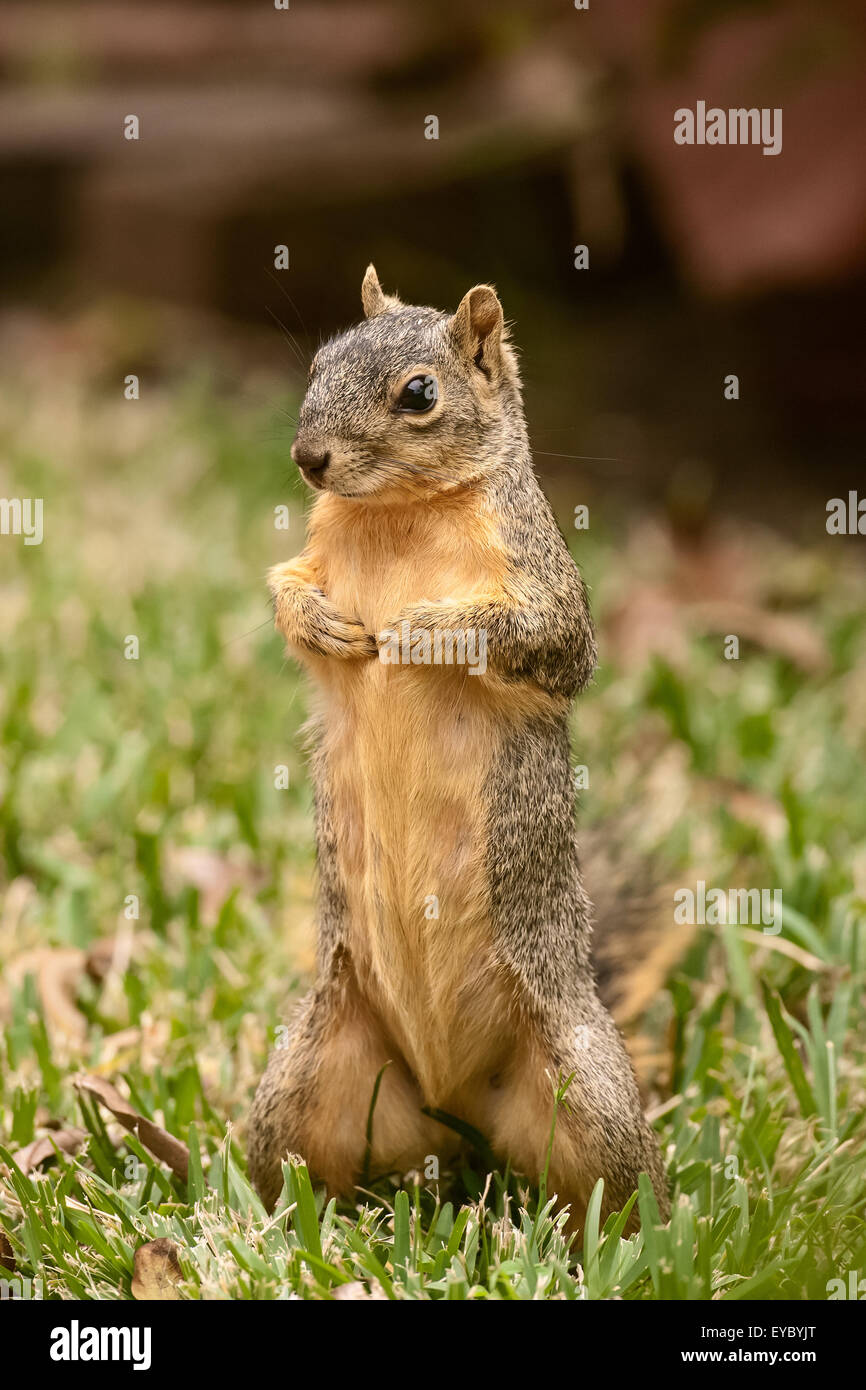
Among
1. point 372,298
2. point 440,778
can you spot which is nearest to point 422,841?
point 440,778

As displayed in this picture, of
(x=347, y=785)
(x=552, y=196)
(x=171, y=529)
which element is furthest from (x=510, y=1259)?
(x=552, y=196)

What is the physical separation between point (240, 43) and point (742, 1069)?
7.36m

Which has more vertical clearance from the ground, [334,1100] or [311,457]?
[311,457]

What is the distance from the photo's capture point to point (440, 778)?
2.32 metres

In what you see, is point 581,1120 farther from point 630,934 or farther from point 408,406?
point 408,406

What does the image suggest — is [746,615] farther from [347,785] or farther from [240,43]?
[240,43]

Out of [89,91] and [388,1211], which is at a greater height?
[89,91]

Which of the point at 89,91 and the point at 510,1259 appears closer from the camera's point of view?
the point at 510,1259

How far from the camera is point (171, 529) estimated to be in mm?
5855

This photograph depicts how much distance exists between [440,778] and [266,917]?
1.35 metres

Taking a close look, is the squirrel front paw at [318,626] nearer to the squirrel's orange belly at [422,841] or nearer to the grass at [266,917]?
the squirrel's orange belly at [422,841]

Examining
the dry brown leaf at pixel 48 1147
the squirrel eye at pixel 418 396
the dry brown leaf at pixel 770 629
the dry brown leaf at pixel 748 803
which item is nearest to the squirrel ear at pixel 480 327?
Answer: the squirrel eye at pixel 418 396
